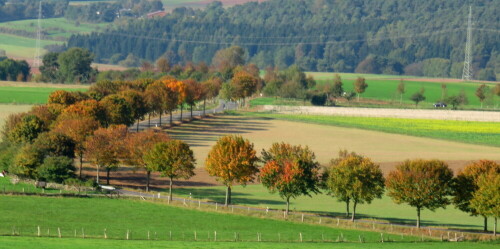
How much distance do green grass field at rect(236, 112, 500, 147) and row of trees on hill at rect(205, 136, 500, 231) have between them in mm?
54414

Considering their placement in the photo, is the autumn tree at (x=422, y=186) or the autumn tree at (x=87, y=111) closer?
the autumn tree at (x=422, y=186)

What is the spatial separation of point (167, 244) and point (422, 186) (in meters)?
25.1

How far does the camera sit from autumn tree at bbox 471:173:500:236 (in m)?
82.1

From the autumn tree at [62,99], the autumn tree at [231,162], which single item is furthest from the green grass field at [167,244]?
the autumn tree at [62,99]

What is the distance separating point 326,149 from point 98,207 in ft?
Answer: 175

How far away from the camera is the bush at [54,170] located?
96.2 m

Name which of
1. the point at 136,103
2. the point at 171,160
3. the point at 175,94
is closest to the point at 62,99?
the point at 136,103

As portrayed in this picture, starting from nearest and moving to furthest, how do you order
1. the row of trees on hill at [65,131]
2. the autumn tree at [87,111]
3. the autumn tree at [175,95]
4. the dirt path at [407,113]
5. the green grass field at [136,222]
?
the green grass field at [136,222], the row of trees on hill at [65,131], the autumn tree at [87,111], the autumn tree at [175,95], the dirt path at [407,113]

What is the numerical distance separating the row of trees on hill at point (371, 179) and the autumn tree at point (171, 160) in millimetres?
3090

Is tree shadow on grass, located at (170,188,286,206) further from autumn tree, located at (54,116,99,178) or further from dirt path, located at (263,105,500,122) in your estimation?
dirt path, located at (263,105,500,122)

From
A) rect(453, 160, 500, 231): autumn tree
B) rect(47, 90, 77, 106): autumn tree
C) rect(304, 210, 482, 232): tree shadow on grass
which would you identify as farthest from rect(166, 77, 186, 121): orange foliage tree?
rect(453, 160, 500, 231): autumn tree

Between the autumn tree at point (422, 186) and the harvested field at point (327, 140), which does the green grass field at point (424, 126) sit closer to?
the harvested field at point (327, 140)

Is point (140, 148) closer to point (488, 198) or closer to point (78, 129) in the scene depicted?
point (78, 129)

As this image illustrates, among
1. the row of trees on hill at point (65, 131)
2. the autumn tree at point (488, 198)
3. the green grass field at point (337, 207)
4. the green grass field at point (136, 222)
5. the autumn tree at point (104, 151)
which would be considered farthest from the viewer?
the autumn tree at point (104, 151)
